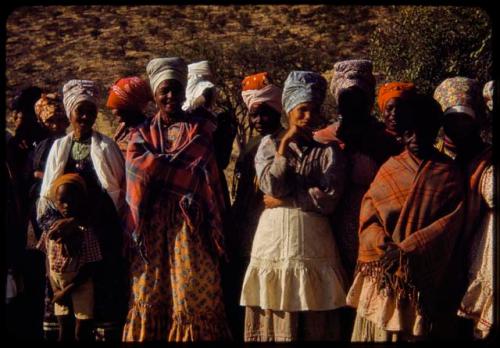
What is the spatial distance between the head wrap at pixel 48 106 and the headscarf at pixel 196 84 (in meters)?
1.13

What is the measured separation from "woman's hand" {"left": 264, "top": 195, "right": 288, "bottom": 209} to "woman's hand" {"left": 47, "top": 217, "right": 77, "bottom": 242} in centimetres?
143

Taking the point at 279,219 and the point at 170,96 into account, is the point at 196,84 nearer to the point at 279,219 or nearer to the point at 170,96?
the point at 170,96

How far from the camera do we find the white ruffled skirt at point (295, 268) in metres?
6.10

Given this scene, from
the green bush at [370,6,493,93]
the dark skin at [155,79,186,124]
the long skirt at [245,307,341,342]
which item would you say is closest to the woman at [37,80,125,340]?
the dark skin at [155,79,186,124]

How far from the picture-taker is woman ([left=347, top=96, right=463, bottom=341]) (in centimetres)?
586

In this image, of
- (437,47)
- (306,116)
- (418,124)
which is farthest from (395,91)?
(437,47)

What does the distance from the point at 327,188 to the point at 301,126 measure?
46cm

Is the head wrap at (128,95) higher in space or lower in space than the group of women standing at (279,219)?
higher

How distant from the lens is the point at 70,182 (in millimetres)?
6574

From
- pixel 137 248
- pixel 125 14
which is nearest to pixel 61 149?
pixel 137 248

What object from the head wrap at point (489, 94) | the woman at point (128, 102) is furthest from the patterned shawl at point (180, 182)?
the head wrap at point (489, 94)

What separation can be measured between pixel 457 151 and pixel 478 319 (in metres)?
1.18

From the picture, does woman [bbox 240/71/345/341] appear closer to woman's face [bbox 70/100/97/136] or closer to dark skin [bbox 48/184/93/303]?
dark skin [bbox 48/184/93/303]

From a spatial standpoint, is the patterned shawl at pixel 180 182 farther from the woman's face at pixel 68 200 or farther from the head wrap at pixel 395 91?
the head wrap at pixel 395 91
